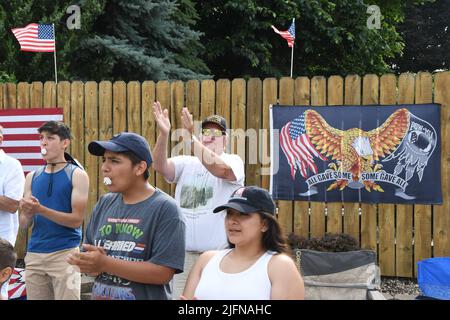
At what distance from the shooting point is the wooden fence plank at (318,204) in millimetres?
6977

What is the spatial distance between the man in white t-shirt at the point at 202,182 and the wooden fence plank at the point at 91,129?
3453mm

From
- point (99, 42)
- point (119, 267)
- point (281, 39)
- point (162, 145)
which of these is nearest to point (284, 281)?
point (119, 267)

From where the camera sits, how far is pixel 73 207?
443 cm

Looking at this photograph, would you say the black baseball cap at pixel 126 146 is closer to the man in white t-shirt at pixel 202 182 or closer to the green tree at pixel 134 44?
the man in white t-shirt at pixel 202 182

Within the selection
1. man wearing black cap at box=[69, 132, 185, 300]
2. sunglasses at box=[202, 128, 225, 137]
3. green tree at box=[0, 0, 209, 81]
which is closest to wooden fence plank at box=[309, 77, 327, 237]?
sunglasses at box=[202, 128, 225, 137]

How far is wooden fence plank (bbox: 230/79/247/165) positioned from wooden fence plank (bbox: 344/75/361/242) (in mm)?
1223

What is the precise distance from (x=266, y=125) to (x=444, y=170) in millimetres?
2068

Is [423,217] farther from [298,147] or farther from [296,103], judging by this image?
[296,103]

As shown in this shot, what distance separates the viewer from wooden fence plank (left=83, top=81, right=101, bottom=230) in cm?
785

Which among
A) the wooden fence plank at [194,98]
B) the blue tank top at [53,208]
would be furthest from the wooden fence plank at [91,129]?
the blue tank top at [53,208]

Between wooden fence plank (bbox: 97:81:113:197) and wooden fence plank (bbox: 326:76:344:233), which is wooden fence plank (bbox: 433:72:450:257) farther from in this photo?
wooden fence plank (bbox: 97:81:113:197)
